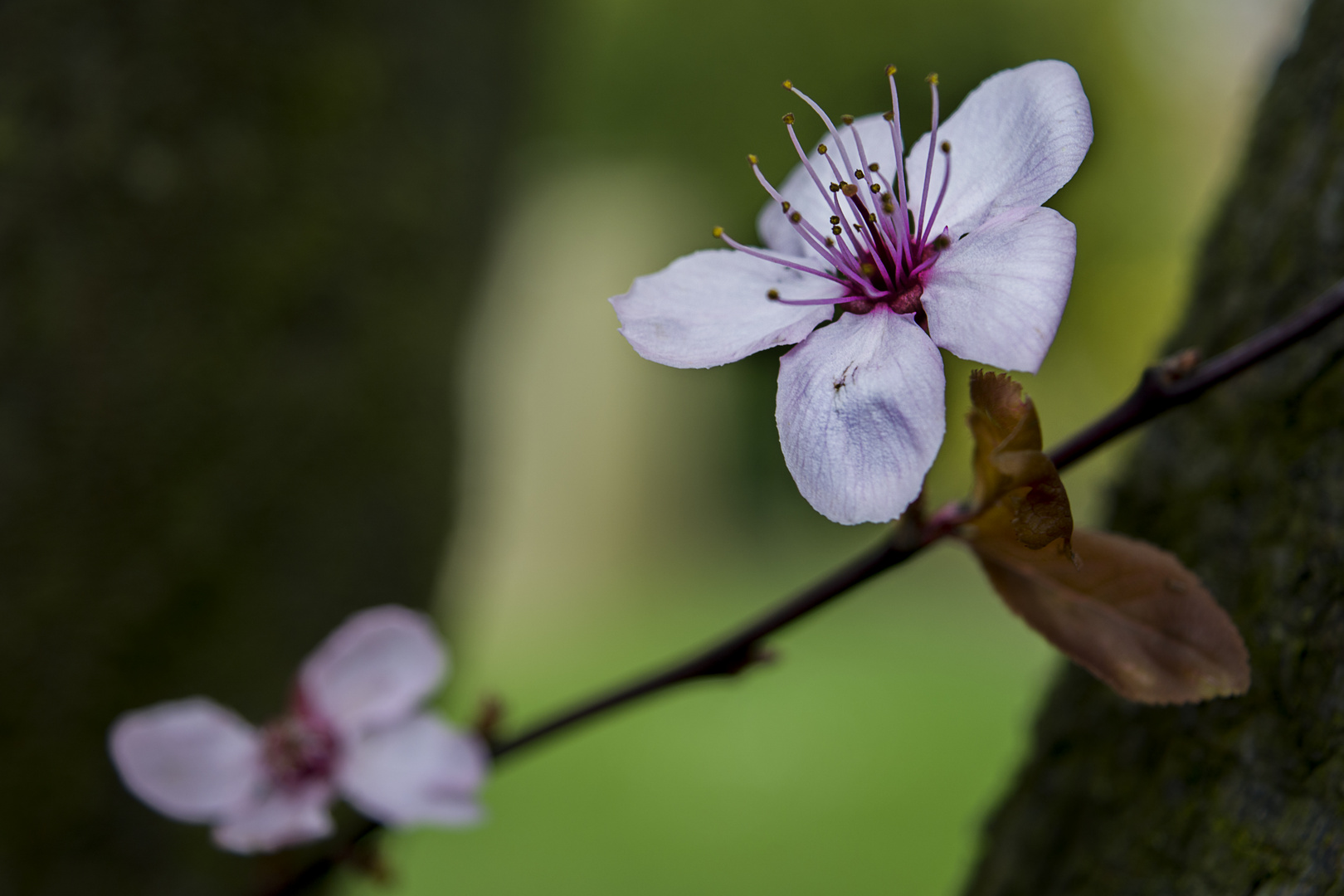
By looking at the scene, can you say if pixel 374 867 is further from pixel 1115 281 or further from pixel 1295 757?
pixel 1115 281

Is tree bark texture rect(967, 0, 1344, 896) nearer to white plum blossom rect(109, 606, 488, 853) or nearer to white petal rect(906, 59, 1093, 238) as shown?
white petal rect(906, 59, 1093, 238)

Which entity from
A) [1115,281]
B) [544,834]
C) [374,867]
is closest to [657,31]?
[1115,281]

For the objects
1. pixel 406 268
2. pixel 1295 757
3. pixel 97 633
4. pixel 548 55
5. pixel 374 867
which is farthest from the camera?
pixel 548 55

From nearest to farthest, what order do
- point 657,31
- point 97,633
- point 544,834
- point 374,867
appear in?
point 374,867 → point 97,633 → point 544,834 → point 657,31

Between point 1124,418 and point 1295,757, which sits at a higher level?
point 1124,418

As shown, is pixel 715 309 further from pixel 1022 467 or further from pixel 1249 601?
pixel 1249 601

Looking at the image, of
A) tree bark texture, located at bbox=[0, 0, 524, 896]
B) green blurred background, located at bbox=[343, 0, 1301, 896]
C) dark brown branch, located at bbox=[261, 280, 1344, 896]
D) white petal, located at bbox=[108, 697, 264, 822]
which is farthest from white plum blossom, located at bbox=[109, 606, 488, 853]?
green blurred background, located at bbox=[343, 0, 1301, 896]
